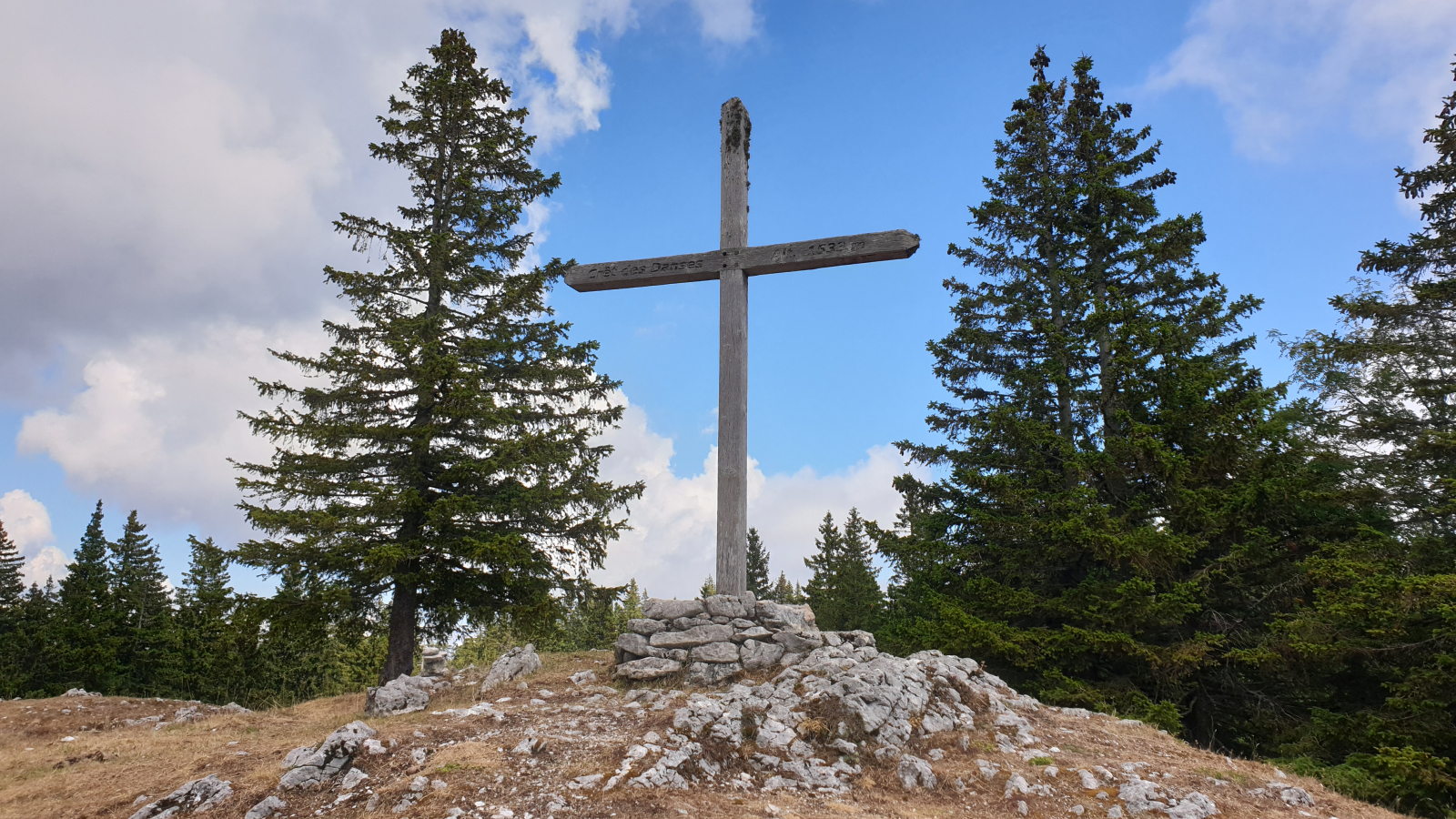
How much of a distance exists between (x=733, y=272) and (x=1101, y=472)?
7.60m

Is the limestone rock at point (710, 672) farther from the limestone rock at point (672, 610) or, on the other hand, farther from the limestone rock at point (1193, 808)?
the limestone rock at point (1193, 808)

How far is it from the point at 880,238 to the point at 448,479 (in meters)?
8.23

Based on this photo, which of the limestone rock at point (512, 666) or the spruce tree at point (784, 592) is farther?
the spruce tree at point (784, 592)

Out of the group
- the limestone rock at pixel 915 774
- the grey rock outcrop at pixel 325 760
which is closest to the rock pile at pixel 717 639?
the limestone rock at pixel 915 774

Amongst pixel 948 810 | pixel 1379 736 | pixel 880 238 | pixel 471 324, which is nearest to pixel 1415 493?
pixel 1379 736

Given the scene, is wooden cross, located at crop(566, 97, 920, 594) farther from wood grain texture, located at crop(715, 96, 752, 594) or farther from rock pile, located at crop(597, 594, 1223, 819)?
rock pile, located at crop(597, 594, 1223, 819)

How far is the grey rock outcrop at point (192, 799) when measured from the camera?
6.23 metres

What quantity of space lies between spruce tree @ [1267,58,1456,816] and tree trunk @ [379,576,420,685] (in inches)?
522

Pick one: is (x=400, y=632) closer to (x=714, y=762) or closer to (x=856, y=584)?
(x=714, y=762)

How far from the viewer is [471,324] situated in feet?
46.2

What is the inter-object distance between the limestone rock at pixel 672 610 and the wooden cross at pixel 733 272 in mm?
392

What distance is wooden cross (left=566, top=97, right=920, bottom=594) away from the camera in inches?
397

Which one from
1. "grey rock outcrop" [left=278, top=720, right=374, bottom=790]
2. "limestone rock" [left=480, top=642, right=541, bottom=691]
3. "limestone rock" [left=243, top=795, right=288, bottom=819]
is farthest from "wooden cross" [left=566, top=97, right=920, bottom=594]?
"limestone rock" [left=243, top=795, right=288, bottom=819]

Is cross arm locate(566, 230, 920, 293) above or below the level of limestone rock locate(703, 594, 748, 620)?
above
